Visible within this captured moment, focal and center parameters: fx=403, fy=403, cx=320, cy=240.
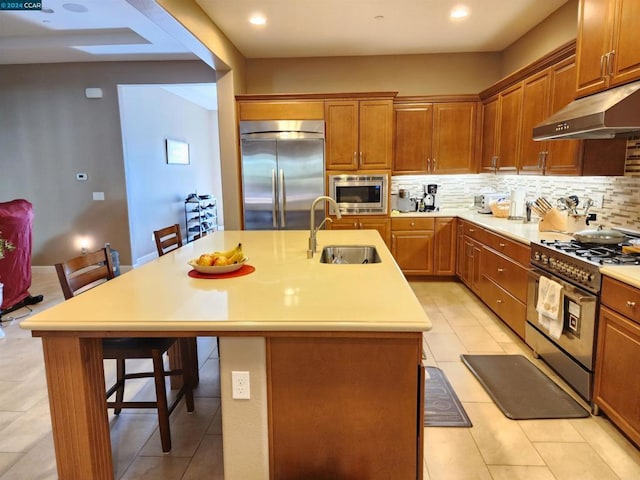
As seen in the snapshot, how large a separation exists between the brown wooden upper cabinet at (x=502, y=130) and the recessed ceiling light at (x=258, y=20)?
2528 millimetres

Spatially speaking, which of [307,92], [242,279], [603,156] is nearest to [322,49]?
[307,92]

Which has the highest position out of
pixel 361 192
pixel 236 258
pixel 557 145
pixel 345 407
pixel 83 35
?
pixel 83 35

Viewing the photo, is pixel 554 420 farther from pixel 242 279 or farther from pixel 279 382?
pixel 242 279

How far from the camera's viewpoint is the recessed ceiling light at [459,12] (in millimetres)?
3680

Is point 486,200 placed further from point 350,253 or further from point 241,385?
point 241,385

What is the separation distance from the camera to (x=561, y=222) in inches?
128

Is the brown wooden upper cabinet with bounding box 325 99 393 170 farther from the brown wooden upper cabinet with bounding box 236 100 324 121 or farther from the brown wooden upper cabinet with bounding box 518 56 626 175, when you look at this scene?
the brown wooden upper cabinet with bounding box 518 56 626 175

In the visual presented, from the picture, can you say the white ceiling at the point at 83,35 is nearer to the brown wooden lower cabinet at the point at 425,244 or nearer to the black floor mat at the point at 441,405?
the brown wooden lower cabinet at the point at 425,244

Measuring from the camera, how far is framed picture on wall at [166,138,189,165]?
7086mm

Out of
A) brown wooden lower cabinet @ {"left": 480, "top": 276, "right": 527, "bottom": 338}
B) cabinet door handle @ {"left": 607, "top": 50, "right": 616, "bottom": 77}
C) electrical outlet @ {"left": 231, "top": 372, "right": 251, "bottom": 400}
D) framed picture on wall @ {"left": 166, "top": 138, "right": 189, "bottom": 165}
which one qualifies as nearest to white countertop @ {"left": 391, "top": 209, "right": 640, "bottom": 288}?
brown wooden lower cabinet @ {"left": 480, "top": 276, "right": 527, "bottom": 338}

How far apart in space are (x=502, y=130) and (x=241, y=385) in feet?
13.1

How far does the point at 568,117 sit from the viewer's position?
2.61m

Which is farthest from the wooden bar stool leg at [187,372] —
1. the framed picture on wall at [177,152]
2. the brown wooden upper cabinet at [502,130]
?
the framed picture on wall at [177,152]

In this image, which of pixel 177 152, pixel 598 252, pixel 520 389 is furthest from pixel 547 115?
pixel 177 152
